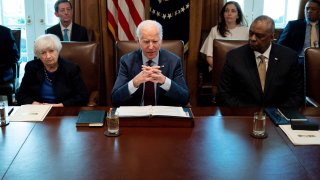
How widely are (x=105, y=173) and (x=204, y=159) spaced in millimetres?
385

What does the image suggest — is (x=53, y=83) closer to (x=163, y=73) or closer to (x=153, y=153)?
(x=163, y=73)

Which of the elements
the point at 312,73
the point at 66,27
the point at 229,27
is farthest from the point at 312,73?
the point at 66,27

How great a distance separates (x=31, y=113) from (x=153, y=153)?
2.66 ft

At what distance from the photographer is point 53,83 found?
2646mm

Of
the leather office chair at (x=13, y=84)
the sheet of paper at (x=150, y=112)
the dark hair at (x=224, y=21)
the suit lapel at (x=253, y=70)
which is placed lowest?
the leather office chair at (x=13, y=84)

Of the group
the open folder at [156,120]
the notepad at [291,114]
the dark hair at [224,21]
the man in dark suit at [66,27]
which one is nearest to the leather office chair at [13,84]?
the man in dark suit at [66,27]

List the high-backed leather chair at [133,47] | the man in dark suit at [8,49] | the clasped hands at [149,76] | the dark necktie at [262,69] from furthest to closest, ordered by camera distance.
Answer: the man in dark suit at [8,49]
the high-backed leather chair at [133,47]
the dark necktie at [262,69]
the clasped hands at [149,76]

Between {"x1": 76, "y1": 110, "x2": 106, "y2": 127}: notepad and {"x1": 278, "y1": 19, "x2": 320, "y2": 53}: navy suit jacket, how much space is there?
264 centimetres

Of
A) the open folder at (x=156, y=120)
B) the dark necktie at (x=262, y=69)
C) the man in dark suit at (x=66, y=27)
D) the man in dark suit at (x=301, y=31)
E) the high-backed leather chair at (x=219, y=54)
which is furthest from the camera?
the man in dark suit at (x=301, y=31)

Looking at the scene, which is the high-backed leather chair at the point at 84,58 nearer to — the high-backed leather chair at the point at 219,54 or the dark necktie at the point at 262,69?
the high-backed leather chair at the point at 219,54

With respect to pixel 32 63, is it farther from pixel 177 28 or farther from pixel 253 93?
pixel 177 28

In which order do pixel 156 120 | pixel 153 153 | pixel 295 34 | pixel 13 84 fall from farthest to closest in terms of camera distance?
pixel 295 34 < pixel 13 84 < pixel 156 120 < pixel 153 153

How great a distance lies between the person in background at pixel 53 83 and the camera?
2.64 meters

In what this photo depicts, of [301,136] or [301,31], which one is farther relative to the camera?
[301,31]
